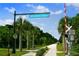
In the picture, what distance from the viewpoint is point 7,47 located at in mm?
4527

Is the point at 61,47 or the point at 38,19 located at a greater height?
the point at 38,19

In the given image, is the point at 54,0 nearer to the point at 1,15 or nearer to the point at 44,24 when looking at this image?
the point at 44,24

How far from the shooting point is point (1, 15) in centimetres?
449

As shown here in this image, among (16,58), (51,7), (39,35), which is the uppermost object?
(51,7)

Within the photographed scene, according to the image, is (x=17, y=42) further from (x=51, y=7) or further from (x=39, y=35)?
(x=51, y=7)

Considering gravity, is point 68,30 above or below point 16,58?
above

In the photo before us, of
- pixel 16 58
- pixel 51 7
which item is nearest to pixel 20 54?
pixel 16 58

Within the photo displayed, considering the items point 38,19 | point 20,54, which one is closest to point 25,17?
point 38,19

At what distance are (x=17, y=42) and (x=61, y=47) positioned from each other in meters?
0.55

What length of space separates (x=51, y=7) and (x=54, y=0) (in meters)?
0.09

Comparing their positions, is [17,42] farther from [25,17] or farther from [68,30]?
[68,30]

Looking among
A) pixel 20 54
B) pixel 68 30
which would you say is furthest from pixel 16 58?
pixel 68 30

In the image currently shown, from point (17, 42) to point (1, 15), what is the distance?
39 centimetres

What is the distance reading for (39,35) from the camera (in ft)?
14.9
